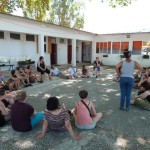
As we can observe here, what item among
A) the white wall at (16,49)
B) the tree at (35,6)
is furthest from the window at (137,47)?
the white wall at (16,49)

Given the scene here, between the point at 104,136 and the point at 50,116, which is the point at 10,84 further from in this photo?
the point at 104,136

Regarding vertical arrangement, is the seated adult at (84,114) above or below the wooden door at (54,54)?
below

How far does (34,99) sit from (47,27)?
8.59 m

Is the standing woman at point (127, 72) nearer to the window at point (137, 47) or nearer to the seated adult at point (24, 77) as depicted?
the seated adult at point (24, 77)

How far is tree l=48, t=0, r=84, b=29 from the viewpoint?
32.4m

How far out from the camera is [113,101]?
253 inches

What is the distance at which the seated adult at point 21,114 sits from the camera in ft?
12.5

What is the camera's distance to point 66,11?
109 ft

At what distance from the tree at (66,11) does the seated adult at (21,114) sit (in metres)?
30.6

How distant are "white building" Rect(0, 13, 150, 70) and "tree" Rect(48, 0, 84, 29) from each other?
1270cm

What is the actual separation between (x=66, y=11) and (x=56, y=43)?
17.2 meters

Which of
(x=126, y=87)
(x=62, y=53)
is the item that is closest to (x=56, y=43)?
(x=62, y=53)

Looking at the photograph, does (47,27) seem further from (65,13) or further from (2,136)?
(65,13)

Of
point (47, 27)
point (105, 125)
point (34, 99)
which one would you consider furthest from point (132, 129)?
point (47, 27)
